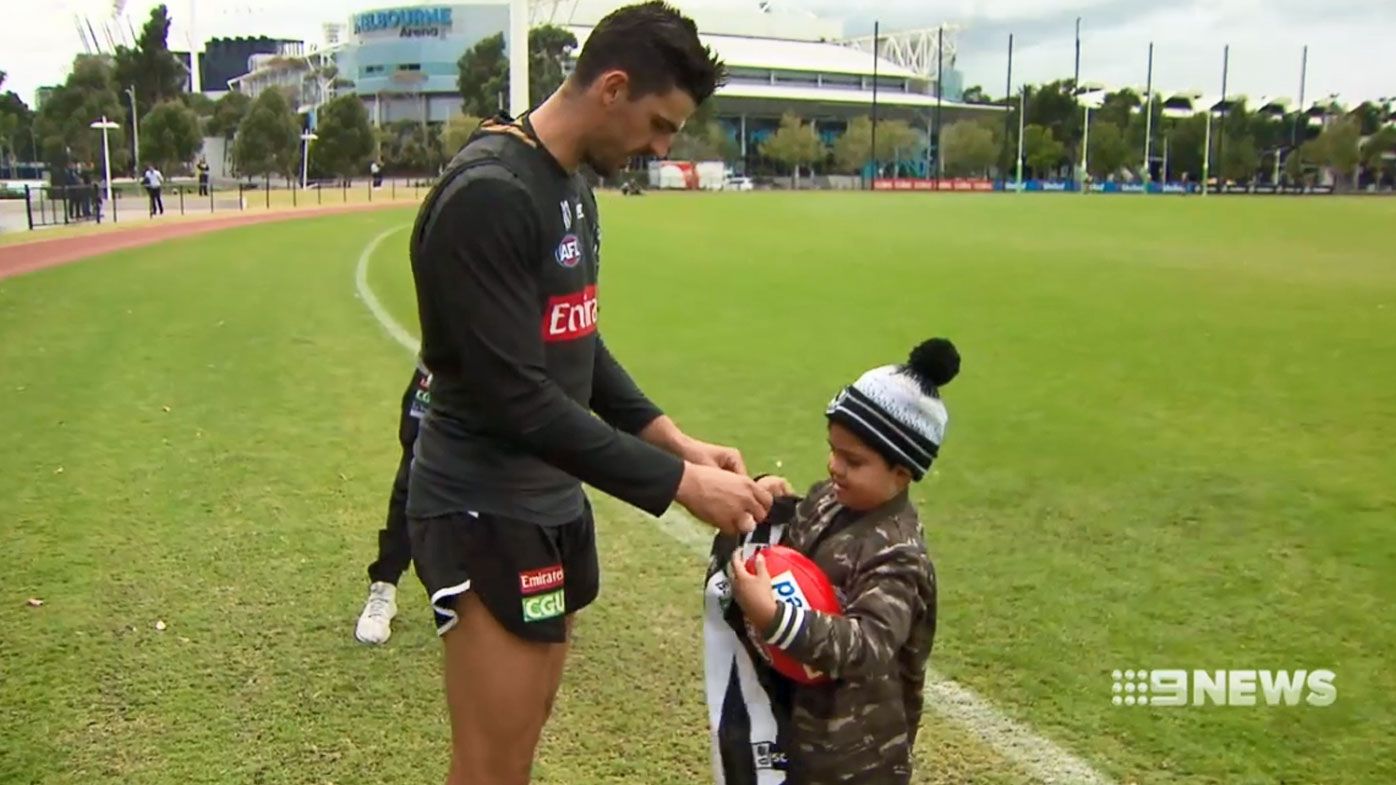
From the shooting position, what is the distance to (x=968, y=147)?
354 ft

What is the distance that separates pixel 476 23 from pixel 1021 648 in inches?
4889

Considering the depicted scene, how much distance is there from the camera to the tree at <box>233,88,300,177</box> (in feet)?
243

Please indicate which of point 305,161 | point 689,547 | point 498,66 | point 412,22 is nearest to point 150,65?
point 305,161

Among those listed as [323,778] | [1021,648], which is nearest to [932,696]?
[1021,648]

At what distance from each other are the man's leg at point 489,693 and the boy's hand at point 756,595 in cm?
47

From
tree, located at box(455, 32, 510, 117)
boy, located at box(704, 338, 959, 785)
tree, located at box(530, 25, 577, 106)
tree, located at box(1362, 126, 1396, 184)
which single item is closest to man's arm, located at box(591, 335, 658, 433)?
boy, located at box(704, 338, 959, 785)

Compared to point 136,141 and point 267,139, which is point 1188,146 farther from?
point 136,141

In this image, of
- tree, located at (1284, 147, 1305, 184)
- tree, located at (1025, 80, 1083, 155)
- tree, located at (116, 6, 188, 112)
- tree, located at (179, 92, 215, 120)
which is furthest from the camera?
tree, located at (1025, 80, 1083, 155)

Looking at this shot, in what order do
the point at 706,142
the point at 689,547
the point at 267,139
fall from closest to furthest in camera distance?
the point at 689,547 → the point at 267,139 → the point at 706,142

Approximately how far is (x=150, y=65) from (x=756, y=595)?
94.8 m

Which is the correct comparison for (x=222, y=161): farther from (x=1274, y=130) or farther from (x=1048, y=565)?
(x=1048, y=565)

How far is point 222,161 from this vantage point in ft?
330

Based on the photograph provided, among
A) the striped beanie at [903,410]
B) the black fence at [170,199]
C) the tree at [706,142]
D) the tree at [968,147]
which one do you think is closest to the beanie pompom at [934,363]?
the striped beanie at [903,410]

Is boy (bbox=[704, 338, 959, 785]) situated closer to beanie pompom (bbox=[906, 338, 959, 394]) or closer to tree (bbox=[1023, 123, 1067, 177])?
beanie pompom (bbox=[906, 338, 959, 394])
